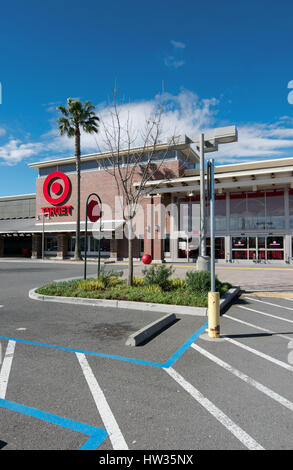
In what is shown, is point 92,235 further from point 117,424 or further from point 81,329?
point 117,424

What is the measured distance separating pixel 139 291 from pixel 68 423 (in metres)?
6.85

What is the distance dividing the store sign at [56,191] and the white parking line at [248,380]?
34.3 metres

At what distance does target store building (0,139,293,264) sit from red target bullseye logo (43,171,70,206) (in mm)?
118

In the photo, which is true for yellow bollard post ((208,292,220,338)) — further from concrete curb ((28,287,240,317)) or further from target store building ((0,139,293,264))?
target store building ((0,139,293,264))

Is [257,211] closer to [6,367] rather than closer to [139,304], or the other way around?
[139,304]

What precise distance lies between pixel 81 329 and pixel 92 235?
2901 cm

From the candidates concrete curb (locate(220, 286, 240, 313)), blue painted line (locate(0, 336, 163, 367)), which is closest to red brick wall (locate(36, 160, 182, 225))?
concrete curb (locate(220, 286, 240, 313))

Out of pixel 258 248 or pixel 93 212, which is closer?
pixel 258 248

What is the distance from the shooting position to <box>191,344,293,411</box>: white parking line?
3645 mm

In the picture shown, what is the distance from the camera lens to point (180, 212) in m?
30.8

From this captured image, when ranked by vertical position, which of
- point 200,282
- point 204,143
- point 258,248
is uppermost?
point 204,143

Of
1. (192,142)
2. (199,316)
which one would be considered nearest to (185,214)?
(192,142)

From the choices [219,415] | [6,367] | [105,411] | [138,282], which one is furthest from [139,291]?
[219,415]

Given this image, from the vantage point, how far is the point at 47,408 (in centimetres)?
346
